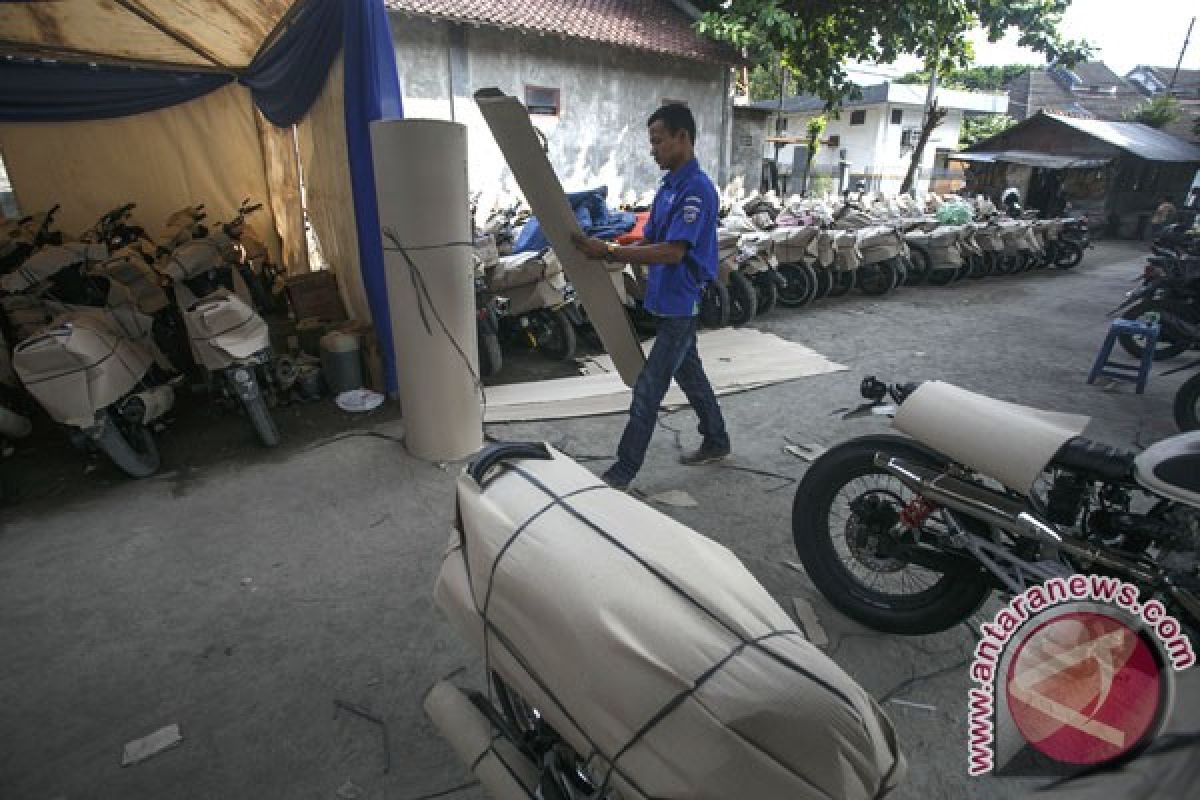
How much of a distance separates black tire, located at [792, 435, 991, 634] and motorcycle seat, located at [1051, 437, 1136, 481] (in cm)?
39

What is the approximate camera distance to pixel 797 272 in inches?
308

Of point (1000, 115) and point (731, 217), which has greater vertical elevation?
point (1000, 115)

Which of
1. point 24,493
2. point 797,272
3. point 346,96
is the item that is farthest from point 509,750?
point 797,272

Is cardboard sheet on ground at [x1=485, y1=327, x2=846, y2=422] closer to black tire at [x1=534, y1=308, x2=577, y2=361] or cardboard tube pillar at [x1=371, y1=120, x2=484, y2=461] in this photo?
black tire at [x1=534, y1=308, x2=577, y2=361]

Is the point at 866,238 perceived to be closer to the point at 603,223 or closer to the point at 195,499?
the point at 603,223

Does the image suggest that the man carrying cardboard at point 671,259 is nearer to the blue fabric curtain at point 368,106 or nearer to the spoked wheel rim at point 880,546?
the spoked wheel rim at point 880,546

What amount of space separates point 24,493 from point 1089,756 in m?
5.00

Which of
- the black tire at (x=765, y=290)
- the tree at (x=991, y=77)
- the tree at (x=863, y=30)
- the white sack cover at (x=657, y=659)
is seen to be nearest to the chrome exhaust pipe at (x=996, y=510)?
the white sack cover at (x=657, y=659)

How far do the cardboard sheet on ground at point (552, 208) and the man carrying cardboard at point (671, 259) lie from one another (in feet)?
0.70

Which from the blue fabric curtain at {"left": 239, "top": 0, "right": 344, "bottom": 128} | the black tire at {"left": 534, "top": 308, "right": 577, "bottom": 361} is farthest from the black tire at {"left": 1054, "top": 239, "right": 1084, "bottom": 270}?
the blue fabric curtain at {"left": 239, "top": 0, "right": 344, "bottom": 128}

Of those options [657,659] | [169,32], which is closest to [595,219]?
[169,32]

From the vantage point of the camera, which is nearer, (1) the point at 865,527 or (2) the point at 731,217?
(1) the point at 865,527

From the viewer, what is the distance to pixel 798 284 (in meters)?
7.85

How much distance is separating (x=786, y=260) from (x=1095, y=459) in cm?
612
